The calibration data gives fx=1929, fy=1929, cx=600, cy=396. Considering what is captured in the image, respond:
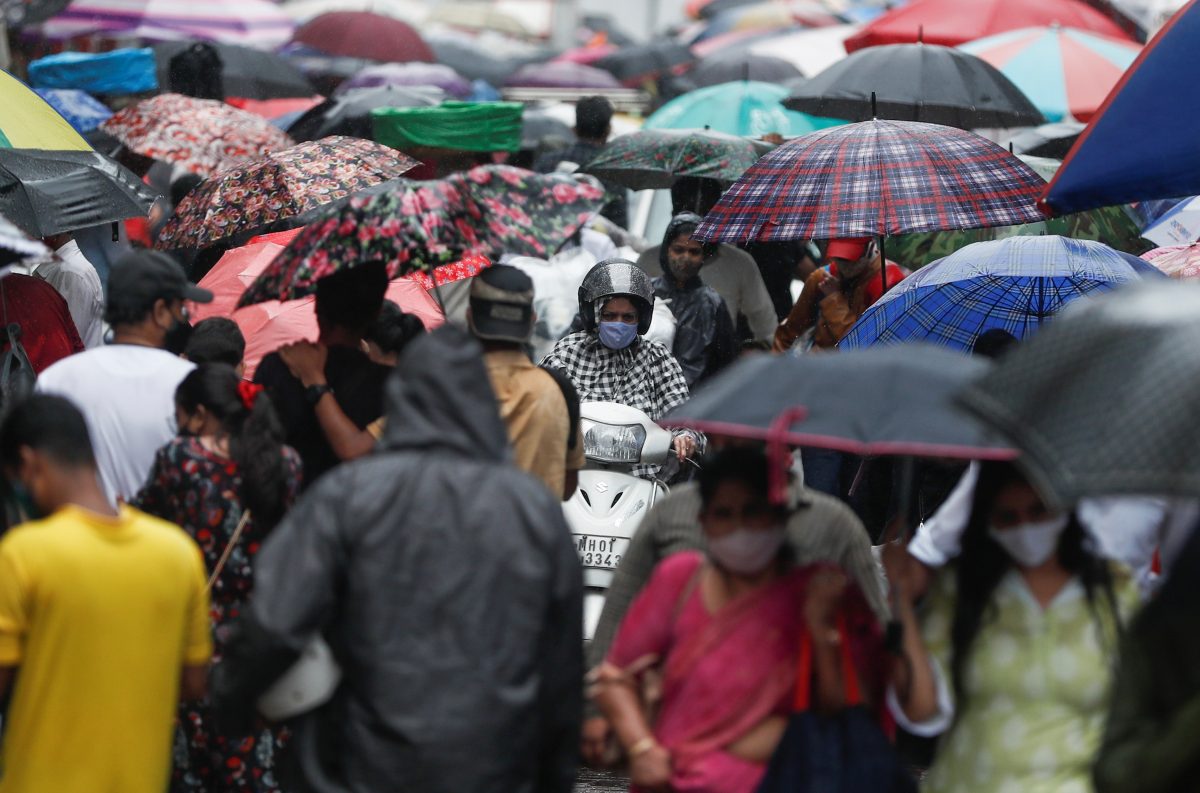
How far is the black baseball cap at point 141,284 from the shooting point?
5945 mm

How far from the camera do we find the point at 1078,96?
14789mm

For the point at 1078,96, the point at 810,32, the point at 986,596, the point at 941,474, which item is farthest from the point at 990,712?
the point at 810,32

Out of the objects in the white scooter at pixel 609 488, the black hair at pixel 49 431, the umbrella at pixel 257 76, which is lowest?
the umbrella at pixel 257 76

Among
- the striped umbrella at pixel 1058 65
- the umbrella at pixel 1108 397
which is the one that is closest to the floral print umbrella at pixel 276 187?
the umbrella at pixel 1108 397

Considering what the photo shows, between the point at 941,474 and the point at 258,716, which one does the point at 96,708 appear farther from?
the point at 941,474

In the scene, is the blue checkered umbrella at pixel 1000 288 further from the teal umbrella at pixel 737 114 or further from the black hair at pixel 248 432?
the teal umbrella at pixel 737 114

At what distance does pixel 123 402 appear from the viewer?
587 cm

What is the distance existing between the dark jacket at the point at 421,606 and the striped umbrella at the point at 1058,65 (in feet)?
36.5

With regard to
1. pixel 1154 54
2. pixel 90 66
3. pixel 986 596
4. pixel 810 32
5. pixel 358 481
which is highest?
pixel 1154 54

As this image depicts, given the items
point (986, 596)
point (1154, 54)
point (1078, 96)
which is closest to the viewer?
point (986, 596)

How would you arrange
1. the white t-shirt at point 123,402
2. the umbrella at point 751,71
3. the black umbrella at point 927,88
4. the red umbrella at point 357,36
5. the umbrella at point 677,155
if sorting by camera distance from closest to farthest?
1. the white t-shirt at point 123,402
2. the umbrella at point 677,155
3. the black umbrella at point 927,88
4. the umbrella at point 751,71
5. the red umbrella at point 357,36

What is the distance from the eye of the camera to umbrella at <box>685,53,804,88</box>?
19.3 metres

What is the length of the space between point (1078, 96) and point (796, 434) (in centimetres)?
1140

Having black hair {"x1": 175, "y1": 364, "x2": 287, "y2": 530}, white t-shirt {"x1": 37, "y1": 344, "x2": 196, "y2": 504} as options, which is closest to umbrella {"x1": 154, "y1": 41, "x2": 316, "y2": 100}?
white t-shirt {"x1": 37, "y1": 344, "x2": 196, "y2": 504}
